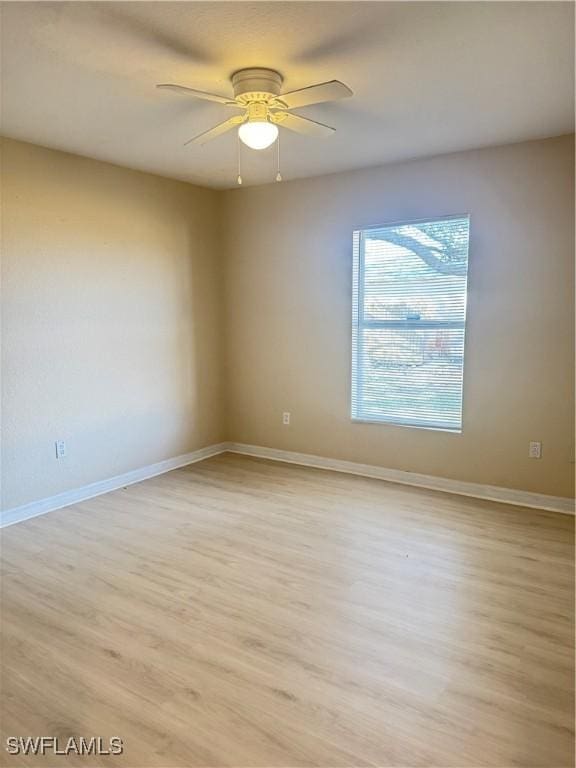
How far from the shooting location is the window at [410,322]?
149 inches

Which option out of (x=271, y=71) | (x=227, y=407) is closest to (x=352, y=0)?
(x=271, y=71)

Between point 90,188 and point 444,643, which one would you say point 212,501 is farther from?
point 90,188

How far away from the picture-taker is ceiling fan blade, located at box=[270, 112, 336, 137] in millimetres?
2527

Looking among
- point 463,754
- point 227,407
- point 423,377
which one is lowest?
point 463,754

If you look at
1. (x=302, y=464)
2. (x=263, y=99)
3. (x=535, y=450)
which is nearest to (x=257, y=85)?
(x=263, y=99)

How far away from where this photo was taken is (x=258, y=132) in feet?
7.86

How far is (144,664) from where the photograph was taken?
80.8 inches

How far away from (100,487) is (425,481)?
259 centimetres

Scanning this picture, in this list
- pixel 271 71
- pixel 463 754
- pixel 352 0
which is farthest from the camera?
pixel 271 71

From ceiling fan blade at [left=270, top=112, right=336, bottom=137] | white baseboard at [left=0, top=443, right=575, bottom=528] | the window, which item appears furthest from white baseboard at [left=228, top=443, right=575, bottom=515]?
ceiling fan blade at [left=270, top=112, right=336, bottom=137]

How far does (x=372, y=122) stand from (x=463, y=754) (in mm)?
3075

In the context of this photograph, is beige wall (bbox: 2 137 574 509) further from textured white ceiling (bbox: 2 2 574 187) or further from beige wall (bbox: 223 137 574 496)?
textured white ceiling (bbox: 2 2 574 187)

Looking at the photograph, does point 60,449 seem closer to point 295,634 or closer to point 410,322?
point 295,634

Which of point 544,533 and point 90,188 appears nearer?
point 544,533
